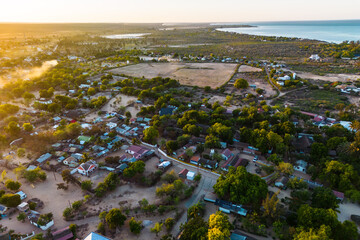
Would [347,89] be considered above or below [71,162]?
above

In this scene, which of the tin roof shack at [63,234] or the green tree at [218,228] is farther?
the tin roof shack at [63,234]

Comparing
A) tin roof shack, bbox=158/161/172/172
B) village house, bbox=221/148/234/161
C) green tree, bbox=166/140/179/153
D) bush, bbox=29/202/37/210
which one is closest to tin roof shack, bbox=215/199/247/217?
village house, bbox=221/148/234/161

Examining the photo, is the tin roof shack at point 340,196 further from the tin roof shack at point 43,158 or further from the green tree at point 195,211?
the tin roof shack at point 43,158

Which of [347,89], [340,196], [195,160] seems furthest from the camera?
[347,89]

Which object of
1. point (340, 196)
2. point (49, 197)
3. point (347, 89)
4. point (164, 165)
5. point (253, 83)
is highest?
point (347, 89)

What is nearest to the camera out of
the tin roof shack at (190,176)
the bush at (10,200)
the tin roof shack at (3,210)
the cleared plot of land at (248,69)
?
the bush at (10,200)

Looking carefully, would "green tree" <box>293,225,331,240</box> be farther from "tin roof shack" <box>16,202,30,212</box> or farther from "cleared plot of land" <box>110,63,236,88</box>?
"cleared plot of land" <box>110,63,236,88</box>

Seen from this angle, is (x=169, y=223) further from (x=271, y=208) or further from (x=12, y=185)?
(x=12, y=185)

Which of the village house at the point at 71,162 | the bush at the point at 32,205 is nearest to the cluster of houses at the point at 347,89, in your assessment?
the village house at the point at 71,162

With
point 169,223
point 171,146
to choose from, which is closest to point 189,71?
point 171,146

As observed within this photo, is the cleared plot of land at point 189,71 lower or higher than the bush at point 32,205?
higher
